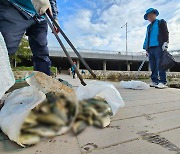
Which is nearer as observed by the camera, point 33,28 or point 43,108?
point 43,108

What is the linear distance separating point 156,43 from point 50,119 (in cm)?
473

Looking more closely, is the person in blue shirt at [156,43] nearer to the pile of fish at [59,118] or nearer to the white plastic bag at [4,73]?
the white plastic bag at [4,73]

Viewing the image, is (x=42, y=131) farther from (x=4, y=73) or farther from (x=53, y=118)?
(x=4, y=73)

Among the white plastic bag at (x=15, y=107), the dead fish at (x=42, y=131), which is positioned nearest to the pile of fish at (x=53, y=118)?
the dead fish at (x=42, y=131)

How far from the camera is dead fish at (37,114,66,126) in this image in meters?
0.20

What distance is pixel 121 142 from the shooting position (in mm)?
1254

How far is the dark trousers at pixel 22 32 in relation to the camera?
2055 millimetres

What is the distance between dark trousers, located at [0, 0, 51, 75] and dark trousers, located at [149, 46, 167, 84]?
278 centimetres

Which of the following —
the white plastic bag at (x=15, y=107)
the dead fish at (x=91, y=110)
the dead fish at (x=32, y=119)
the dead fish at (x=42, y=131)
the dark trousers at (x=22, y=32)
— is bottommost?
the white plastic bag at (x=15, y=107)

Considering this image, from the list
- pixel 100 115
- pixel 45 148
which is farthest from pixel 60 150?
pixel 100 115

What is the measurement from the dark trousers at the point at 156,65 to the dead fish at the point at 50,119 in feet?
14.9

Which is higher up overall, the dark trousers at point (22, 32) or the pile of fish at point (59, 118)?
the dark trousers at point (22, 32)

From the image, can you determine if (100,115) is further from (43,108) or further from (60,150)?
(60,150)

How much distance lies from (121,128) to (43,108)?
4.50 ft
